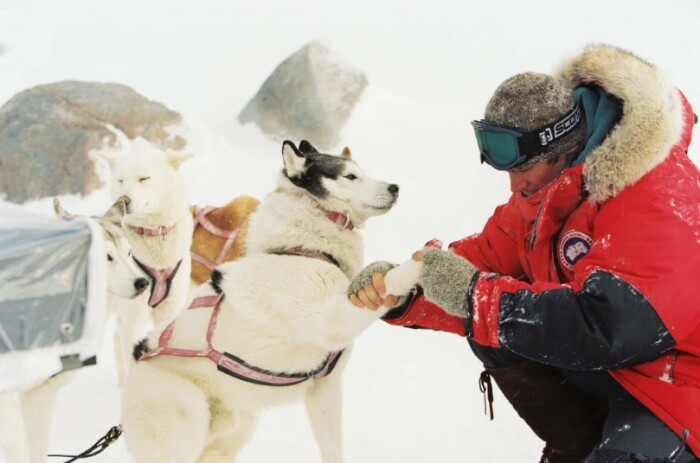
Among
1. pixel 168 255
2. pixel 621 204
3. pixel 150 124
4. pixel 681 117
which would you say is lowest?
pixel 150 124

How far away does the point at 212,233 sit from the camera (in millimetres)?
4801

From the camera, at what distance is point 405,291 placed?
211 centimetres

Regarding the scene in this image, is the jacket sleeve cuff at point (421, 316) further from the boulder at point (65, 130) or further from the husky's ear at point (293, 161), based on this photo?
the boulder at point (65, 130)

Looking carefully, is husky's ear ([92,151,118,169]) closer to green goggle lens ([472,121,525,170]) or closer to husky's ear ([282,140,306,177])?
husky's ear ([282,140,306,177])

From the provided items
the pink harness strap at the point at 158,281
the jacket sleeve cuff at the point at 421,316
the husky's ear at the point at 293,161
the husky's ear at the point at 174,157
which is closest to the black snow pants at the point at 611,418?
the jacket sleeve cuff at the point at 421,316

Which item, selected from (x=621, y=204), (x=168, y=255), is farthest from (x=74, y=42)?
(x=621, y=204)

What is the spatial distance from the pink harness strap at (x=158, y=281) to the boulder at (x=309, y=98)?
4.87 m

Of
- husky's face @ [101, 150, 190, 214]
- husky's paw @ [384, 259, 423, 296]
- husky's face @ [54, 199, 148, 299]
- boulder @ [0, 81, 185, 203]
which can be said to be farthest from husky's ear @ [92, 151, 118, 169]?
boulder @ [0, 81, 185, 203]

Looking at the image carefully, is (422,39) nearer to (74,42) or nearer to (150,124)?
(150,124)

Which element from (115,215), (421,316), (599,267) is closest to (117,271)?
(115,215)

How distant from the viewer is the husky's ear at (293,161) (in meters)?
2.70

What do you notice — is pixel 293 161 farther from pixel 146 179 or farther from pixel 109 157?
pixel 109 157

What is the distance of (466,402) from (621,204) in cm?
234

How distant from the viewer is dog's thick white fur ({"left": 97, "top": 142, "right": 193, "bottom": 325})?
3.96 metres
